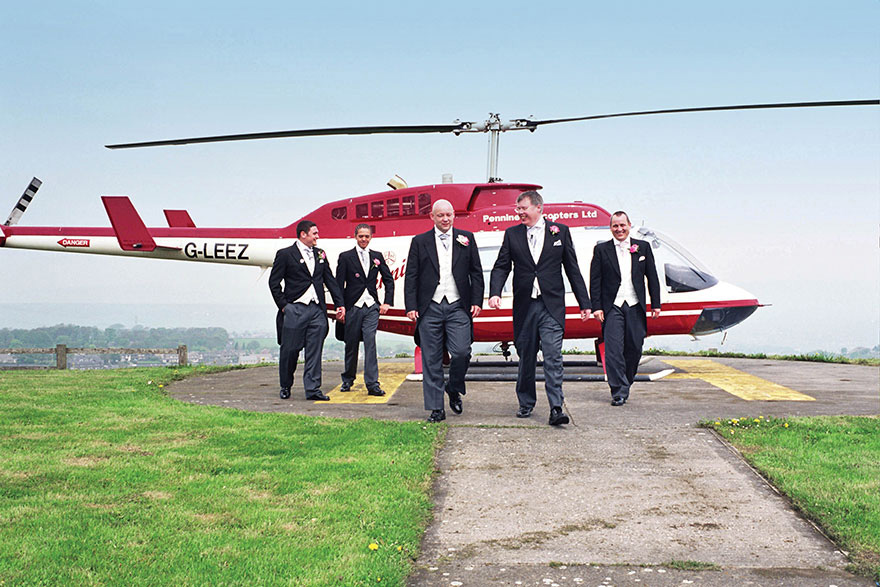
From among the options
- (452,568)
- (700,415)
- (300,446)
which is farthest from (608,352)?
(452,568)

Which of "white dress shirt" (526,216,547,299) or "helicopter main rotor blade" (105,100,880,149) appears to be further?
"helicopter main rotor blade" (105,100,880,149)

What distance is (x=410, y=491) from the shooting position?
15.0 ft

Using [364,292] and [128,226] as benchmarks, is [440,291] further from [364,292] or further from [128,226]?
[128,226]

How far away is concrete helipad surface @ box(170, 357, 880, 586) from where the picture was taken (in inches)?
137

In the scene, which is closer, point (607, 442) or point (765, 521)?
point (765, 521)

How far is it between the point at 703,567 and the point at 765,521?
0.89 metres

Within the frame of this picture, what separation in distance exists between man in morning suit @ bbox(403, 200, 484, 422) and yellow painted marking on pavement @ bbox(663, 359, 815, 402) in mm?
3824

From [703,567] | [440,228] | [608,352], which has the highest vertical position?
[440,228]

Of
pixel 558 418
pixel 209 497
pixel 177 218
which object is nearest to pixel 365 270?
pixel 558 418

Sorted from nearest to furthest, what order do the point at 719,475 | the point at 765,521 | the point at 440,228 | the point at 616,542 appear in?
the point at 616,542, the point at 765,521, the point at 719,475, the point at 440,228

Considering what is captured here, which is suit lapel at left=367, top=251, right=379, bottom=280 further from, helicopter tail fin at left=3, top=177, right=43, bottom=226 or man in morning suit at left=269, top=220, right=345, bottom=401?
helicopter tail fin at left=3, top=177, right=43, bottom=226

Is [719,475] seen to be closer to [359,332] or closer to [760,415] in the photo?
[760,415]

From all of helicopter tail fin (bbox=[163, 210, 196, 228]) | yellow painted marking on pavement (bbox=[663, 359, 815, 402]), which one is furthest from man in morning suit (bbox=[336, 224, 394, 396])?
helicopter tail fin (bbox=[163, 210, 196, 228])

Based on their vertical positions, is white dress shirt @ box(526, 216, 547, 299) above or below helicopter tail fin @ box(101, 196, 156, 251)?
below
